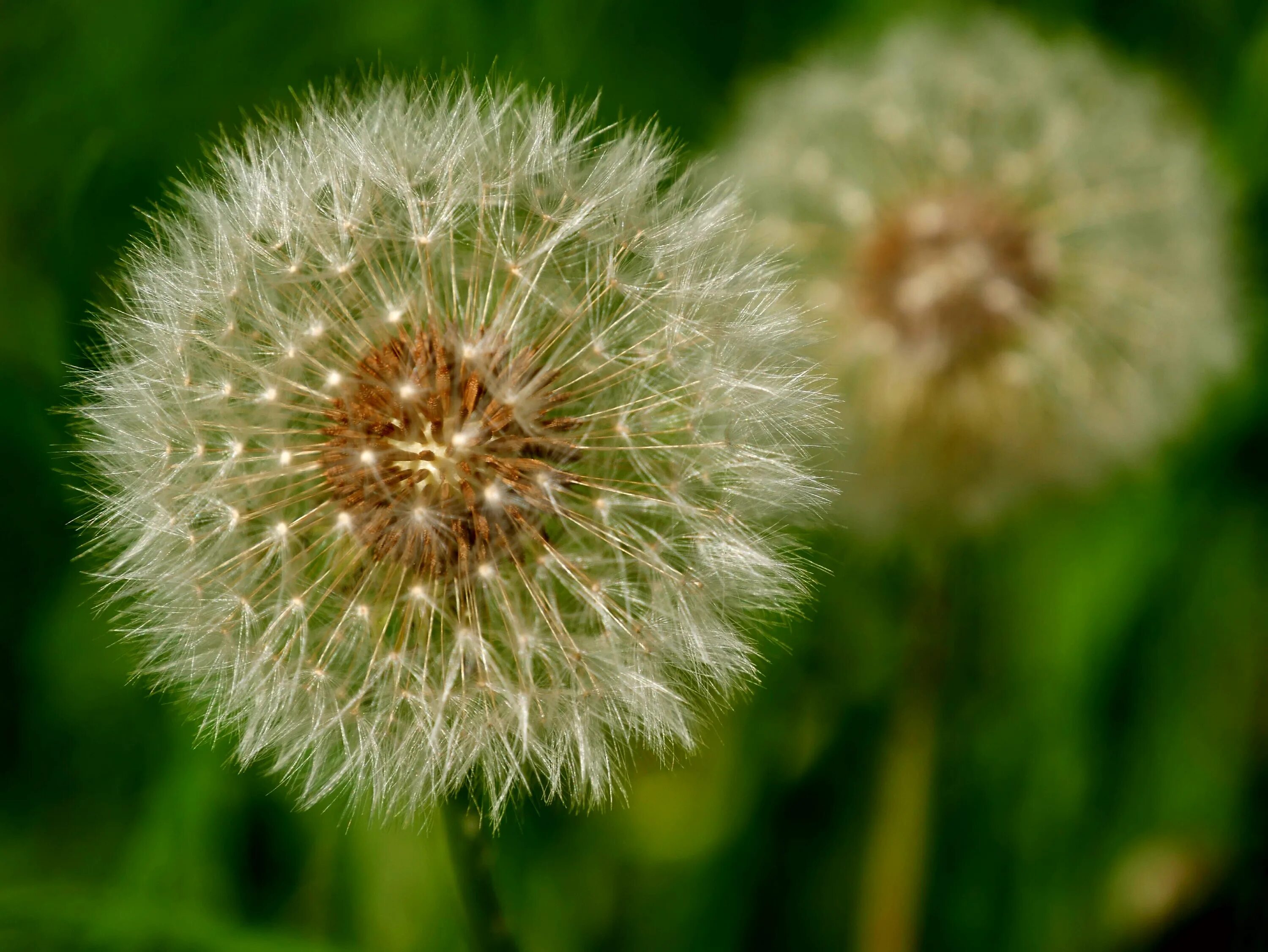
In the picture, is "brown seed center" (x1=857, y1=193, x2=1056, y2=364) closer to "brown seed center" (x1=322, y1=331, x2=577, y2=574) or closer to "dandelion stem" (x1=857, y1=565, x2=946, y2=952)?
"dandelion stem" (x1=857, y1=565, x2=946, y2=952)

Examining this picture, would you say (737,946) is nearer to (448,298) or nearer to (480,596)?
(480,596)

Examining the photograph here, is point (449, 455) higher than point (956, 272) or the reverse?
the reverse

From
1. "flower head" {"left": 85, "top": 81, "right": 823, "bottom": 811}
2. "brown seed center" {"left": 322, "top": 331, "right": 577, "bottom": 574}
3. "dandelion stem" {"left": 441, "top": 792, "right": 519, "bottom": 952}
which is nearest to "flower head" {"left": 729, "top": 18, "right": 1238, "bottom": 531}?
"flower head" {"left": 85, "top": 81, "right": 823, "bottom": 811}

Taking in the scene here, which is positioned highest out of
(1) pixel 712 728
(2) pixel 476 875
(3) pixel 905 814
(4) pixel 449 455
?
(4) pixel 449 455

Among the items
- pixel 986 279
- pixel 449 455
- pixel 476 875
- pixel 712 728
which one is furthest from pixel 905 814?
pixel 449 455

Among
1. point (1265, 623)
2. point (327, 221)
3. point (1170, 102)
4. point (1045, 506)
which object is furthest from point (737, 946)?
point (1170, 102)

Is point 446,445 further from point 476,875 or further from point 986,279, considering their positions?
point 986,279

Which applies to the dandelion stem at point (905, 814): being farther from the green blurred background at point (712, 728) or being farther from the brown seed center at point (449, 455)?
the brown seed center at point (449, 455)

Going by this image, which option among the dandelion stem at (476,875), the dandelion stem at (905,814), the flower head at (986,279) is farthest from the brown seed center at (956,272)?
the dandelion stem at (476,875)
